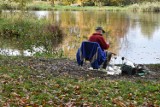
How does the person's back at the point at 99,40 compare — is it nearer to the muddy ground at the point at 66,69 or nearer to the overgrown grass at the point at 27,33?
the muddy ground at the point at 66,69

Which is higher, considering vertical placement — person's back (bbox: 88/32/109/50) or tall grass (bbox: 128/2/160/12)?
person's back (bbox: 88/32/109/50)

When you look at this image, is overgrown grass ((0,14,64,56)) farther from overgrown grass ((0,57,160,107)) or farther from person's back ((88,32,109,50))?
overgrown grass ((0,57,160,107))

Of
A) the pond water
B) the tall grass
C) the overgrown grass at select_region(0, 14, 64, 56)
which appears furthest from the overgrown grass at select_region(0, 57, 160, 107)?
the tall grass

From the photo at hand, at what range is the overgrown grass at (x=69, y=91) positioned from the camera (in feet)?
26.6

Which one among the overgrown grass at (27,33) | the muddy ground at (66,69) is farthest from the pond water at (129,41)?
the muddy ground at (66,69)

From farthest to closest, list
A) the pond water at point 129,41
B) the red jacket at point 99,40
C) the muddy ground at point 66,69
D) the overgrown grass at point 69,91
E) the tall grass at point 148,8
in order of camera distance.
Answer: the tall grass at point 148,8, the pond water at point 129,41, the red jacket at point 99,40, the muddy ground at point 66,69, the overgrown grass at point 69,91

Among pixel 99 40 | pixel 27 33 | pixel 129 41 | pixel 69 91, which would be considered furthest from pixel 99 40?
pixel 129 41

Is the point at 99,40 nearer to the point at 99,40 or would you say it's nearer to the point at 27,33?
the point at 99,40

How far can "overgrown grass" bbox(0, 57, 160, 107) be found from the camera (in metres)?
8.11

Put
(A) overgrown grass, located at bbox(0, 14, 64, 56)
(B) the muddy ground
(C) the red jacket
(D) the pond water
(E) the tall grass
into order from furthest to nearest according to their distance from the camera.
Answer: (E) the tall grass → (A) overgrown grass, located at bbox(0, 14, 64, 56) → (D) the pond water → (C) the red jacket → (B) the muddy ground

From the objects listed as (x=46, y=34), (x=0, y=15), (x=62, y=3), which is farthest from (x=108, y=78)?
(x=62, y=3)

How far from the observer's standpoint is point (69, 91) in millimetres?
9008

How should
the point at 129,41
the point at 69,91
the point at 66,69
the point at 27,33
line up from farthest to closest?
1. the point at 129,41
2. the point at 27,33
3. the point at 66,69
4. the point at 69,91

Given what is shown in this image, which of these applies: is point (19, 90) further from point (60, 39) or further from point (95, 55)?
point (60, 39)
